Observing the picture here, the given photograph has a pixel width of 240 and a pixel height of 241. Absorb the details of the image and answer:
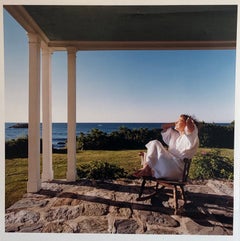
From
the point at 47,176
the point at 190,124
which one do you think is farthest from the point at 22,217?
the point at 190,124

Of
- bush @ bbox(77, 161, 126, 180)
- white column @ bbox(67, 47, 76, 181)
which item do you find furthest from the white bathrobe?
white column @ bbox(67, 47, 76, 181)

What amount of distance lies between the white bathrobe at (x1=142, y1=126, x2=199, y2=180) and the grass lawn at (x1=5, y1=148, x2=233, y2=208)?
16cm

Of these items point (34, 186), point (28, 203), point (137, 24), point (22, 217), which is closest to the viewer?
point (22, 217)

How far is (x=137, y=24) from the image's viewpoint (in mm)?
3814

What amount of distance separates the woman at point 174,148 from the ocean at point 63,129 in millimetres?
207

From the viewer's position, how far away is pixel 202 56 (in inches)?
144

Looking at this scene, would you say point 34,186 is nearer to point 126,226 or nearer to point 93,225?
point 93,225

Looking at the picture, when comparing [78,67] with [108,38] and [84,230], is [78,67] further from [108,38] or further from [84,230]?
[84,230]

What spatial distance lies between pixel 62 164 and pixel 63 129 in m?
0.51

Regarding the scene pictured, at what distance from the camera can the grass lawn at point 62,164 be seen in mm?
3719

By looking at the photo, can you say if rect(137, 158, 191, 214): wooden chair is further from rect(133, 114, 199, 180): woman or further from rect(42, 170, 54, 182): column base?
rect(42, 170, 54, 182): column base

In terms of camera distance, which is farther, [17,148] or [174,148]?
[17,148]

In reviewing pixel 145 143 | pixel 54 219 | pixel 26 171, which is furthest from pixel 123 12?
pixel 54 219

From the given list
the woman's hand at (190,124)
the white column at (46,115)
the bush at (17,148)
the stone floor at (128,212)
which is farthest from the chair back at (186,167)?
the bush at (17,148)
